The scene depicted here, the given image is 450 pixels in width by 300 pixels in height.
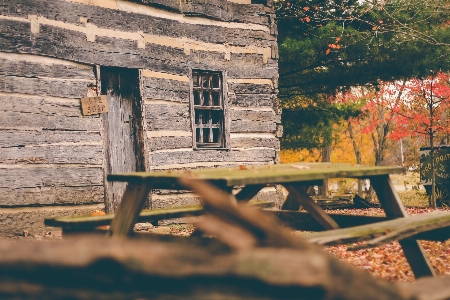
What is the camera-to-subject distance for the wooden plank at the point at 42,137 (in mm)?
8055

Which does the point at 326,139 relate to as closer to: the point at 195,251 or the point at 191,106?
the point at 191,106

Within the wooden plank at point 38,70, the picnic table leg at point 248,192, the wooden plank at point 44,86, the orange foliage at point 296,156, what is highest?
the wooden plank at point 38,70

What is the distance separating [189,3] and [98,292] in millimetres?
9184

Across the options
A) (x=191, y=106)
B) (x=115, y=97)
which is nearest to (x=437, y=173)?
(x=191, y=106)

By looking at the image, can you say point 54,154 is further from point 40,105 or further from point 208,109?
point 208,109

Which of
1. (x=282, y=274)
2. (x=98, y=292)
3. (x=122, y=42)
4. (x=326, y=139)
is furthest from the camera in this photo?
(x=326, y=139)

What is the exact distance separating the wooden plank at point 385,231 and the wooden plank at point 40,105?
18.7ft

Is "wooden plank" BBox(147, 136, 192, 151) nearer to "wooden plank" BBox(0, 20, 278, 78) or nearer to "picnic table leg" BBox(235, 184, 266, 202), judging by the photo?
"wooden plank" BBox(0, 20, 278, 78)

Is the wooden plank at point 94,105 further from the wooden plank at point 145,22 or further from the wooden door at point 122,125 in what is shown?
the wooden plank at point 145,22

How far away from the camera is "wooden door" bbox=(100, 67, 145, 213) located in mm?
9586

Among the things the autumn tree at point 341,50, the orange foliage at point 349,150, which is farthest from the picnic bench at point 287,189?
the orange foliage at point 349,150

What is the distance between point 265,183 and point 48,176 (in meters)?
5.29

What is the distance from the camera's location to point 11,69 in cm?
809

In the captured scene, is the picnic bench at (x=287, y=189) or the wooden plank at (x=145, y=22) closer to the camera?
the picnic bench at (x=287, y=189)
